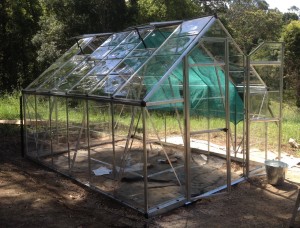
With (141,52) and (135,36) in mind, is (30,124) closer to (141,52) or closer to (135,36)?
(135,36)

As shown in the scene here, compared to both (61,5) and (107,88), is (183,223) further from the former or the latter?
(61,5)

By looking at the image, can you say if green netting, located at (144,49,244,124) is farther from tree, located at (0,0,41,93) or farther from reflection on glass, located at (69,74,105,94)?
tree, located at (0,0,41,93)

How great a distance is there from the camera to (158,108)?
26.7ft

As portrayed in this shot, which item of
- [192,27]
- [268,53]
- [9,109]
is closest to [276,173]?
[268,53]

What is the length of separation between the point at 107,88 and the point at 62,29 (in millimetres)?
14009

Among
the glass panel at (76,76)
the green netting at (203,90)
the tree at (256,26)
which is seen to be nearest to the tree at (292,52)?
the tree at (256,26)

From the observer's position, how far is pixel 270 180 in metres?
7.18

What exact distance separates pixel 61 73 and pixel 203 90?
374 cm

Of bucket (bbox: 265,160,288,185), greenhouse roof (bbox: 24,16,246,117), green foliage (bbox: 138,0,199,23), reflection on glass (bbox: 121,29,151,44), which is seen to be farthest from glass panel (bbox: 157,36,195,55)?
green foliage (bbox: 138,0,199,23)

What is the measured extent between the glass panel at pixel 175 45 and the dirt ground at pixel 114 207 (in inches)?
112

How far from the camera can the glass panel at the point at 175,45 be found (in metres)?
6.28

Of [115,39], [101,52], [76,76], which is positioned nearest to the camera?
[76,76]

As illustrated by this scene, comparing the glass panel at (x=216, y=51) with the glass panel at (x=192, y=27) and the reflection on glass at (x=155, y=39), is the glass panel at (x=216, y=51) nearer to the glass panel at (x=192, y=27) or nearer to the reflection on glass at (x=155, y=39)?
the glass panel at (x=192, y=27)

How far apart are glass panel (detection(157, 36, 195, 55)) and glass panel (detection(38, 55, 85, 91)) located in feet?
10.6
